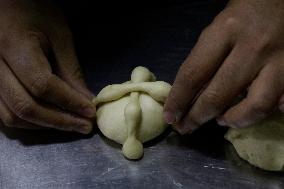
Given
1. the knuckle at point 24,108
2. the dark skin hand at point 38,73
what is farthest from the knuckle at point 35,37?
the knuckle at point 24,108

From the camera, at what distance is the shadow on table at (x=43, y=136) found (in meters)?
1.16

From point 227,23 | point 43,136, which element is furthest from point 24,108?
point 227,23

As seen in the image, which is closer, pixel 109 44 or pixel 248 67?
pixel 248 67

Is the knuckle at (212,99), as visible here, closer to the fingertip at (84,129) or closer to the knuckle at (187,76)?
the knuckle at (187,76)

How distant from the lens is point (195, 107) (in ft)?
3.22

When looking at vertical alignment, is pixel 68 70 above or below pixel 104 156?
above

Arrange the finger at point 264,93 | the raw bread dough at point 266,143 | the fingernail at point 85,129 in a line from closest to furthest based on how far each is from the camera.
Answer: the finger at point 264,93 < the raw bread dough at point 266,143 < the fingernail at point 85,129

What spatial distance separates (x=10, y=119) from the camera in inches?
43.6

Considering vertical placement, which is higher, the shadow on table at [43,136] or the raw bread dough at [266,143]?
the raw bread dough at [266,143]

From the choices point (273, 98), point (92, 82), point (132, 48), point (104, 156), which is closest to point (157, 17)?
point (132, 48)

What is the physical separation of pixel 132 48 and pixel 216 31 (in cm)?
47

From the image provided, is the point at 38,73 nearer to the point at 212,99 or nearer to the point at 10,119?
the point at 10,119

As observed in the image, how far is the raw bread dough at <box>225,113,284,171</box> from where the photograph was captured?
1017mm

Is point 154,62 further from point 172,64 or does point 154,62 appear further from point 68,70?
point 68,70
